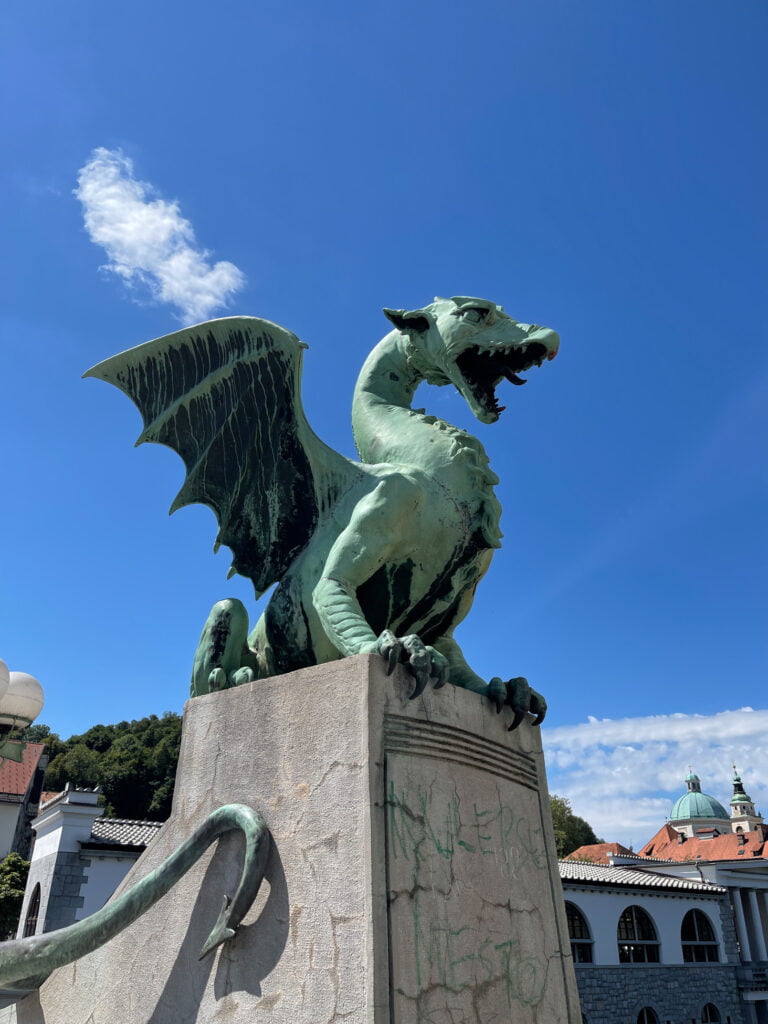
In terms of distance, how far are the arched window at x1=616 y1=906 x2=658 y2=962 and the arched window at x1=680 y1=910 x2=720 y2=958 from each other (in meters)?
1.85

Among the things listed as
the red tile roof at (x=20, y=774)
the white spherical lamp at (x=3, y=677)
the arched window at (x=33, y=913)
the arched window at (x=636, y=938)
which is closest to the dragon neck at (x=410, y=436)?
the white spherical lamp at (x=3, y=677)

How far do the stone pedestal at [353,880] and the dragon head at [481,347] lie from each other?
1.66 m

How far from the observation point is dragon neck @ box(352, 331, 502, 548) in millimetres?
3781

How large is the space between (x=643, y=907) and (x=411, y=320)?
27.0m

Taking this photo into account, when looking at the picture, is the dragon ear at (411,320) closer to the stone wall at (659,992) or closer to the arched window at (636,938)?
the stone wall at (659,992)

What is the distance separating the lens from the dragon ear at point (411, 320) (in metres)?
4.21

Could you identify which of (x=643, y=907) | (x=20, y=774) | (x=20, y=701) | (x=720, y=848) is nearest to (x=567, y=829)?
(x=720, y=848)

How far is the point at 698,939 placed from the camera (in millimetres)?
27734

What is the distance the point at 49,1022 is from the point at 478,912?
1.94 meters

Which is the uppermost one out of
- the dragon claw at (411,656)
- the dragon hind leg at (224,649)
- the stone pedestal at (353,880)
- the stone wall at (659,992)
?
the dragon hind leg at (224,649)

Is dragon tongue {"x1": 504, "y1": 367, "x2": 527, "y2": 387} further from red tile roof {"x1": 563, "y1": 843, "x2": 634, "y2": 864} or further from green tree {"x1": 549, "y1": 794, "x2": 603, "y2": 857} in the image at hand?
red tile roof {"x1": 563, "y1": 843, "x2": 634, "y2": 864}

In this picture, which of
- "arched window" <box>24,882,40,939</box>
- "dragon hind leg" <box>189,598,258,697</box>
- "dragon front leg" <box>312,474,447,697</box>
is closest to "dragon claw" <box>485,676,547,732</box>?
"dragon front leg" <box>312,474,447,697</box>

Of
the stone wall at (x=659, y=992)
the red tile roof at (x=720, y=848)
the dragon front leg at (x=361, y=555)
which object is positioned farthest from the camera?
the red tile roof at (x=720, y=848)

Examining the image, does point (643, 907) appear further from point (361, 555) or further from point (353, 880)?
point (353, 880)
